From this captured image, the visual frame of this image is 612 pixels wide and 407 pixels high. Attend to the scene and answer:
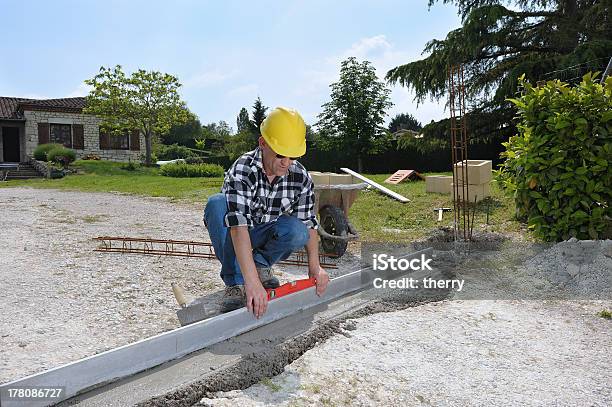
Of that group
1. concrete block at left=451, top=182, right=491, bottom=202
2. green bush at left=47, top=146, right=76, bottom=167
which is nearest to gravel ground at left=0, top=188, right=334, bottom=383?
concrete block at left=451, top=182, right=491, bottom=202

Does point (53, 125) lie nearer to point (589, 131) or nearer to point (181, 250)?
point (181, 250)

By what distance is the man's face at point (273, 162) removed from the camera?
99.0 inches

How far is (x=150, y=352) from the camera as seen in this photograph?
223 cm

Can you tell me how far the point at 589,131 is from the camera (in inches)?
175

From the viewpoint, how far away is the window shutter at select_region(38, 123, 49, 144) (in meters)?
24.5

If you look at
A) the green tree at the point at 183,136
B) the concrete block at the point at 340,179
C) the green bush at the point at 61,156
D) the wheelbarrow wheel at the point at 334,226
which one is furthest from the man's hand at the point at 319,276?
the green tree at the point at 183,136

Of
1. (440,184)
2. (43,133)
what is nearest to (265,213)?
(440,184)

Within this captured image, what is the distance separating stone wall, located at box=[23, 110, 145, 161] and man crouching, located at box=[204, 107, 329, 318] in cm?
2546

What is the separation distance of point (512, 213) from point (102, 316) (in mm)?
5674

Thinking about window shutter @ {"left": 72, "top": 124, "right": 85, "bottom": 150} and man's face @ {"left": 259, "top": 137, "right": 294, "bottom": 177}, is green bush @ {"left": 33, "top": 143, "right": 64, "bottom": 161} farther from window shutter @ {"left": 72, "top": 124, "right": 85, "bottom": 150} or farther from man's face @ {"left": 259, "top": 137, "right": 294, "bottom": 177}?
man's face @ {"left": 259, "top": 137, "right": 294, "bottom": 177}

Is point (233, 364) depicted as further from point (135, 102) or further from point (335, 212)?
point (135, 102)

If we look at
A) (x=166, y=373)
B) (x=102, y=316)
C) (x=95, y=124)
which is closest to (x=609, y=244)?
(x=166, y=373)

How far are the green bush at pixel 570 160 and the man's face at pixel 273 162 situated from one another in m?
3.07

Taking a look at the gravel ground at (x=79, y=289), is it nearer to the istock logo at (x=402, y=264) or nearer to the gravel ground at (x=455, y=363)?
the istock logo at (x=402, y=264)
